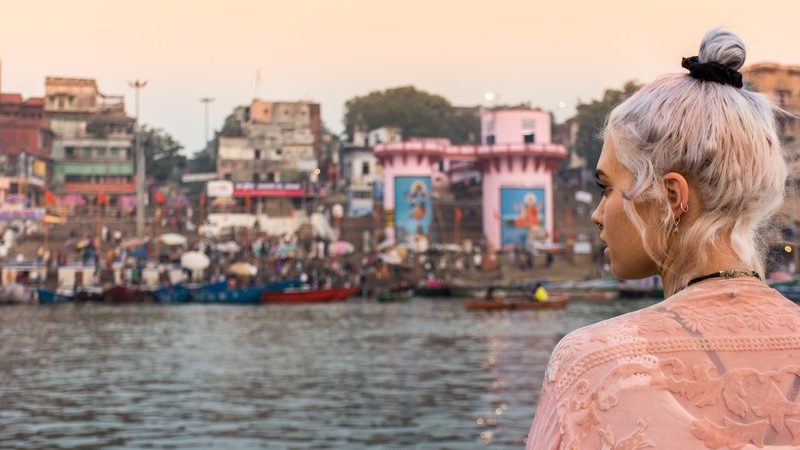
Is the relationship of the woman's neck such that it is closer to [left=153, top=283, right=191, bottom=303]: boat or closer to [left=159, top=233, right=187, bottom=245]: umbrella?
[left=153, top=283, right=191, bottom=303]: boat

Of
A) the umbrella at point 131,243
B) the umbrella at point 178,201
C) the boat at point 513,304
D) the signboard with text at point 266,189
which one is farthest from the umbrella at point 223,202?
the boat at point 513,304

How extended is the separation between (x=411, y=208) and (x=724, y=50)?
229 feet

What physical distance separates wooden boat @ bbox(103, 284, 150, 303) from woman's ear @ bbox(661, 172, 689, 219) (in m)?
63.0

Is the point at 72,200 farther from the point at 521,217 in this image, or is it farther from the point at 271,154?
the point at 521,217

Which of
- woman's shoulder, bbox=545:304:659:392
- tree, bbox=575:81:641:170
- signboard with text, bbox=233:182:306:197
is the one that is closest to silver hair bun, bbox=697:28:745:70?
woman's shoulder, bbox=545:304:659:392

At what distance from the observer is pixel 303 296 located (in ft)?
204

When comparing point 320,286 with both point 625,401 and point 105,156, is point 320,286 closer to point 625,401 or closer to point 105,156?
point 105,156

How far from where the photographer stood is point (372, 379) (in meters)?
24.8

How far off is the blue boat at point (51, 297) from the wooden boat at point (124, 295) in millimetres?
2127

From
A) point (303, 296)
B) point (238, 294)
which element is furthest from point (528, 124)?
point (238, 294)

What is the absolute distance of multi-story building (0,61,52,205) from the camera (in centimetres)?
7869

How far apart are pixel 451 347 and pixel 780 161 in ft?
102

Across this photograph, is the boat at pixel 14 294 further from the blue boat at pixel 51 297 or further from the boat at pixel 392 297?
the boat at pixel 392 297

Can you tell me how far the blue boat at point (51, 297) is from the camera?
62.6m
